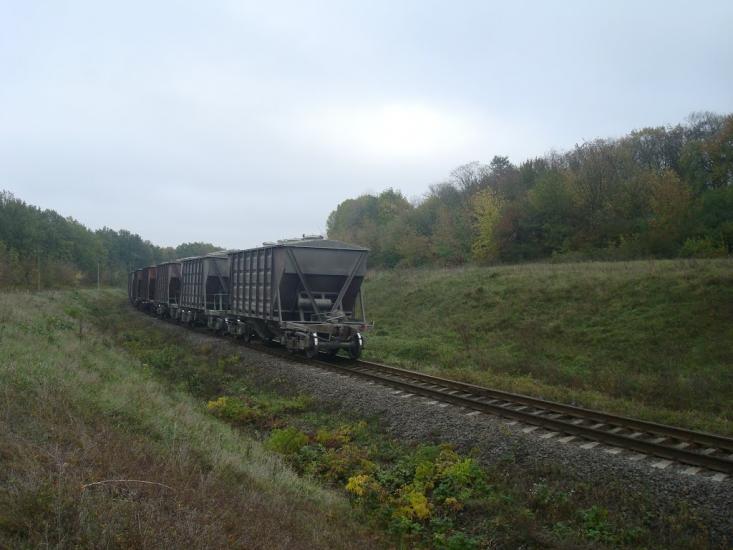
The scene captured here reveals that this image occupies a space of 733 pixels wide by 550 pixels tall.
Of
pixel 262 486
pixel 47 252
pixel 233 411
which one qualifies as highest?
pixel 47 252

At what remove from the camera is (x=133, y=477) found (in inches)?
198

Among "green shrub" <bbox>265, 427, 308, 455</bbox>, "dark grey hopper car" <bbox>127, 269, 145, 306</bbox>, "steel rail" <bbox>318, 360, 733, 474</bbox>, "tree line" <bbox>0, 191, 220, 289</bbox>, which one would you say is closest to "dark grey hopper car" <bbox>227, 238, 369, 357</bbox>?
"steel rail" <bbox>318, 360, 733, 474</bbox>

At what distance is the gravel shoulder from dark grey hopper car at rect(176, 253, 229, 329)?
9.96 m

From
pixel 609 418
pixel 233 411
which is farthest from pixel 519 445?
pixel 233 411

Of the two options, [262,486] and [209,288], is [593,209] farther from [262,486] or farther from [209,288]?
[262,486]

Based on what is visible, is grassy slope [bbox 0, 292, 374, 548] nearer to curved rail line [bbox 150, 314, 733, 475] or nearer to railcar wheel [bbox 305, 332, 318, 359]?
curved rail line [bbox 150, 314, 733, 475]

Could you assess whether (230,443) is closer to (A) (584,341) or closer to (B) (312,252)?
(B) (312,252)

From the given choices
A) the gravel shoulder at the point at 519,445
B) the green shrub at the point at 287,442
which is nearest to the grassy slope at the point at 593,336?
the gravel shoulder at the point at 519,445

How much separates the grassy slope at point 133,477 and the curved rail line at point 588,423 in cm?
372

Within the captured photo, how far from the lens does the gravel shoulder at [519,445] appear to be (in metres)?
5.90

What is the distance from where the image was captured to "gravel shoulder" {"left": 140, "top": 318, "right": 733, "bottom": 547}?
5898 millimetres

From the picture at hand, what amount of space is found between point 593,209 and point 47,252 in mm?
62005

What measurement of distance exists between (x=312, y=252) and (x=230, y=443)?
8.43m

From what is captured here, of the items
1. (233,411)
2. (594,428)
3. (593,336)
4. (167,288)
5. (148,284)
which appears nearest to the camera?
(594,428)
